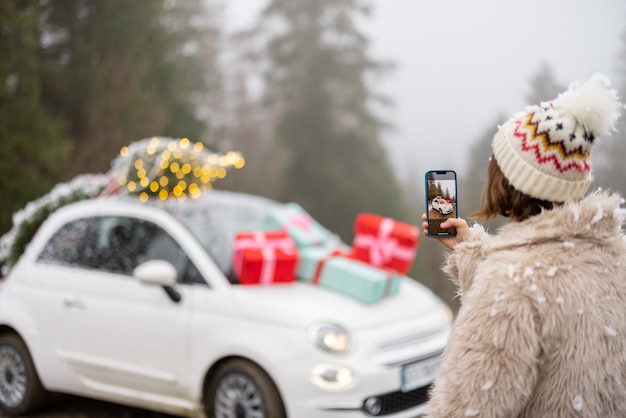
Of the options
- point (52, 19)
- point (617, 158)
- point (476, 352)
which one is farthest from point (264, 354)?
point (52, 19)

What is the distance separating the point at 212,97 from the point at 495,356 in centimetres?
2055

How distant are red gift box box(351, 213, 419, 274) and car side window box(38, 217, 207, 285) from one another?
1320 millimetres

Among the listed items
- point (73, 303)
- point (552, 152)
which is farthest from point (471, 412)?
point (73, 303)

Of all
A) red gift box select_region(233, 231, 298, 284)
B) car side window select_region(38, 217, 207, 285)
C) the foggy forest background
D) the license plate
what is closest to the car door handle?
car side window select_region(38, 217, 207, 285)

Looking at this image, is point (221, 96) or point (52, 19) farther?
point (221, 96)

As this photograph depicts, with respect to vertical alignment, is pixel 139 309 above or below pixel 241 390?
above

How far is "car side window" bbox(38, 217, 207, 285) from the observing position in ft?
14.9

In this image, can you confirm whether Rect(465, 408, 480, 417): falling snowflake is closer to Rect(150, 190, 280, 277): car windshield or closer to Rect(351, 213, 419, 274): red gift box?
Rect(150, 190, 280, 277): car windshield

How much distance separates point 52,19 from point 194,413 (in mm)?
12240

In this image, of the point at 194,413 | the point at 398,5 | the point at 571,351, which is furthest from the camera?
the point at 398,5

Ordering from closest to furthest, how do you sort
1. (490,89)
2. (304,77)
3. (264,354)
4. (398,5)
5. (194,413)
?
(264,354)
(194,413)
(490,89)
(398,5)
(304,77)

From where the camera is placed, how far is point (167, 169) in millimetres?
5051

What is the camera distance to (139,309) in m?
4.41

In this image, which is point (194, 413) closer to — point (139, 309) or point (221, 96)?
point (139, 309)
